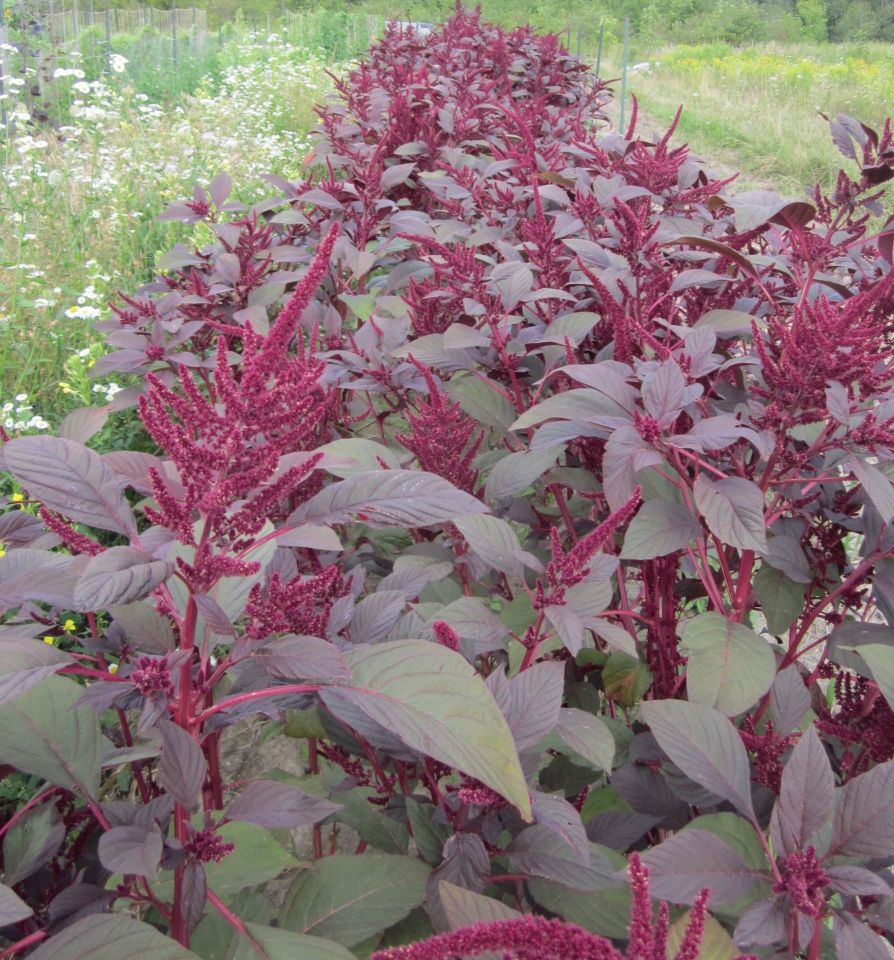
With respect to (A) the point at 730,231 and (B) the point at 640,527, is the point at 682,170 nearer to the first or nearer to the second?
(A) the point at 730,231

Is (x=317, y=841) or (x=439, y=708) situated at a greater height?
(x=439, y=708)

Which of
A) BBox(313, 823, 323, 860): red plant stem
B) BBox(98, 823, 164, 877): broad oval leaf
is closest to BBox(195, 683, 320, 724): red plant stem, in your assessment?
BBox(98, 823, 164, 877): broad oval leaf

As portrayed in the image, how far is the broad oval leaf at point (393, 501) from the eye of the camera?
0.83 m

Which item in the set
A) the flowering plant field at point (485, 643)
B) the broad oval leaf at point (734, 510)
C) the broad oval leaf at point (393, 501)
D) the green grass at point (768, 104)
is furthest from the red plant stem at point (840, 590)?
the green grass at point (768, 104)

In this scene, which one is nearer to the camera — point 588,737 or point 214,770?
point 588,737

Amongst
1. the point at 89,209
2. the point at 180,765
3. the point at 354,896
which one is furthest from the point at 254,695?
the point at 89,209

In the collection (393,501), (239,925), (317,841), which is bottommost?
(317,841)

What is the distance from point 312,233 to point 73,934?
2.18 metres

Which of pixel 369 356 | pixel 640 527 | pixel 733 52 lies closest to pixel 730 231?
pixel 369 356

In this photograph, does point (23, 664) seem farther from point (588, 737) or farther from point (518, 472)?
point (518, 472)

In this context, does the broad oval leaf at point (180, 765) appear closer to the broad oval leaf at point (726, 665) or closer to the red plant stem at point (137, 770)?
the red plant stem at point (137, 770)

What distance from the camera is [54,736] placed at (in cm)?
93

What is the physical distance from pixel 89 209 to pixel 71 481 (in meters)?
Answer: 4.70

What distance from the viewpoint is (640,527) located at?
1.12 m
